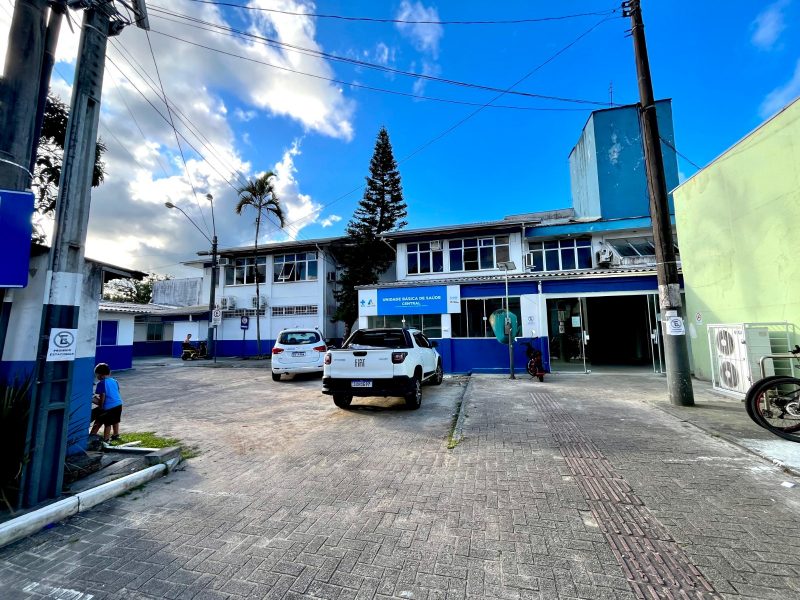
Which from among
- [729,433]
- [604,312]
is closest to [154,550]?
[729,433]

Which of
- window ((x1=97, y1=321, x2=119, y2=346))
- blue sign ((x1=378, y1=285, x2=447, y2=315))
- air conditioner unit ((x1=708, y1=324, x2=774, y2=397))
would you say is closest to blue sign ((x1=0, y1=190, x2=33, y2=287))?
air conditioner unit ((x1=708, y1=324, x2=774, y2=397))

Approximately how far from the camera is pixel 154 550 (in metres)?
2.88

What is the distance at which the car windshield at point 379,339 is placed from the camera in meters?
8.12

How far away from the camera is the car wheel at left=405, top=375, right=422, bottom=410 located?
7570 millimetres

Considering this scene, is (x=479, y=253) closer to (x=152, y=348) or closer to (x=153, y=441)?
(x=153, y=441)

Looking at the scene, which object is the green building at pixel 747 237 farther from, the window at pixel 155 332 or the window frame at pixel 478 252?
the window at pixel 155 332

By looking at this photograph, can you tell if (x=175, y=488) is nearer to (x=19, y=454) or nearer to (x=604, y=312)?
(x=19, y=454)

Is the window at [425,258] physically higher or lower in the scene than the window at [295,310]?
higher

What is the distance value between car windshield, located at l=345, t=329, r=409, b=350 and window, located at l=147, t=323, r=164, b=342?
27.8 m

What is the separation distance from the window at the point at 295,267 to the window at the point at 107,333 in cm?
942

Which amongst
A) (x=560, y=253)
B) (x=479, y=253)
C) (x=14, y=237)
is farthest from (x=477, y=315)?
(x=14, y=237)

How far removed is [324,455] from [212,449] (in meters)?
1.80

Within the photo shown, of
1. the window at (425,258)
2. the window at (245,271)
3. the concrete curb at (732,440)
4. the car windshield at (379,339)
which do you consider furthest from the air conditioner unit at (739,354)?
the window at (245,271)

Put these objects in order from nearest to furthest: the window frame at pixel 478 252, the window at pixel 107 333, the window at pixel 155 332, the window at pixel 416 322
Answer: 1. the window at pixel 416 322
2. the window at pixel 107 333
3. the window frame at pixel 478 252
4. the window at pixel 155 332
